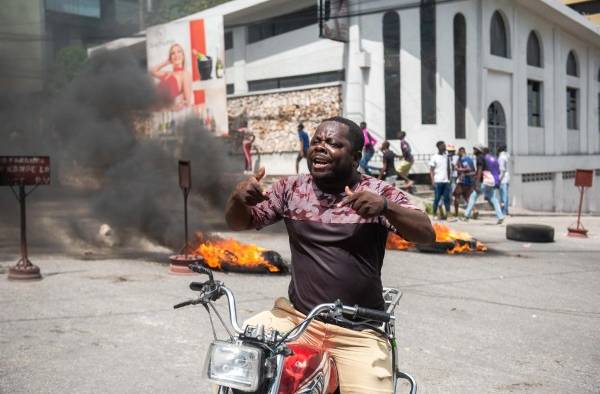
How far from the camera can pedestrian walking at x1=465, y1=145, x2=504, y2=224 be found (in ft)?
45.6

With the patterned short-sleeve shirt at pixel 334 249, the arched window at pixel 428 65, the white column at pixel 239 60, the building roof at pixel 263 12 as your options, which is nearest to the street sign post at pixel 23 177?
the patterned short-sleeve shirt at pixel 334 249

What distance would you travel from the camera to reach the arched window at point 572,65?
2838cm

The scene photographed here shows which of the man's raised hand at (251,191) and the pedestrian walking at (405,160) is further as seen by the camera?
the pedestrian walking at (405,160)

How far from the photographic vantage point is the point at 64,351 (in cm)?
469

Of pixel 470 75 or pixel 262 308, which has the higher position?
pixel 470 75

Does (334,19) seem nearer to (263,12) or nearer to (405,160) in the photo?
(263,12)

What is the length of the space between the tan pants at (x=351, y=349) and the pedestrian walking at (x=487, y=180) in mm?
11970

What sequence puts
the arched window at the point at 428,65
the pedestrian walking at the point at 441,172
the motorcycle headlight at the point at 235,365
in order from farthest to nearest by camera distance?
the arched window at the point at 428,65 → the pedestrian walking at the point at 441,172 → the motorcycle headlight at the point at 235,365

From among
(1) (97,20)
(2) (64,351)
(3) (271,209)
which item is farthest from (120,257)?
(1) (97,20)

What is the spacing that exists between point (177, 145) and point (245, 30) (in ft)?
34.0

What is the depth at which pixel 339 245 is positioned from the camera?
2.56 m

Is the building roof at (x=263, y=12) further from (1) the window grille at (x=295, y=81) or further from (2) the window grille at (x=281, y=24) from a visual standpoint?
(1) the window grille at (x=295, y=81)

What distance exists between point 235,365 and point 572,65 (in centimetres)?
3028

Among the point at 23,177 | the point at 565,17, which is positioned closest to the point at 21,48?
the point at 23,177
